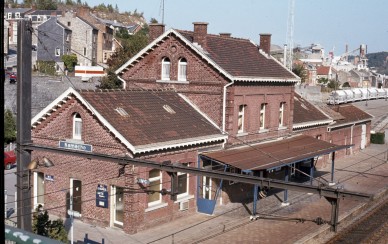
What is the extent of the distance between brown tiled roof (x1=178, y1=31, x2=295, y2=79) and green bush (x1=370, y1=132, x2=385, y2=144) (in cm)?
2419

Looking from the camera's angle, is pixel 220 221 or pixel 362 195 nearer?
pixel 362 195

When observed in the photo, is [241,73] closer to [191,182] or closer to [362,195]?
[191,182]

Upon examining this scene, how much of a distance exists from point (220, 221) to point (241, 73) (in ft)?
24.6

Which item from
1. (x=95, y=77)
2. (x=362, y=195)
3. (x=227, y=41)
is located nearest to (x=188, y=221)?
(x=227, y=41)

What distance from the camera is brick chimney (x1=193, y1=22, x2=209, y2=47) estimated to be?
84.2 ft

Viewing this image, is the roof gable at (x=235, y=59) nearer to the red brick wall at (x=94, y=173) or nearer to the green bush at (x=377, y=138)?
the red brick wall at (x=94, y=173)

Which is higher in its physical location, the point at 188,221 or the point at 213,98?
the point at 213,98

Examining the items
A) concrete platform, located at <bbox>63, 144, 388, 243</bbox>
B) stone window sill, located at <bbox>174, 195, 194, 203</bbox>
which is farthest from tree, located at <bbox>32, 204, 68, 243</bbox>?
stone window sill, located at <bbox>174, 195, 194, 203</bbox>

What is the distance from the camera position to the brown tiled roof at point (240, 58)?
84.2ft

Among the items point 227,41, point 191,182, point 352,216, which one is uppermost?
point 227,41

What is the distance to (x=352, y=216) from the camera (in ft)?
80.6

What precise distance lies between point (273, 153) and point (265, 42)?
27.5 ft

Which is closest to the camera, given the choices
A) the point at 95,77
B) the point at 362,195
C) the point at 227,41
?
the point at 362,195

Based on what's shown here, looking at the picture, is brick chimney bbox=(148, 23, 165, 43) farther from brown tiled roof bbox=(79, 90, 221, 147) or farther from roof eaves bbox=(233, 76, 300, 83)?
roof eaves bbox=(233, 76, 300, 83)
